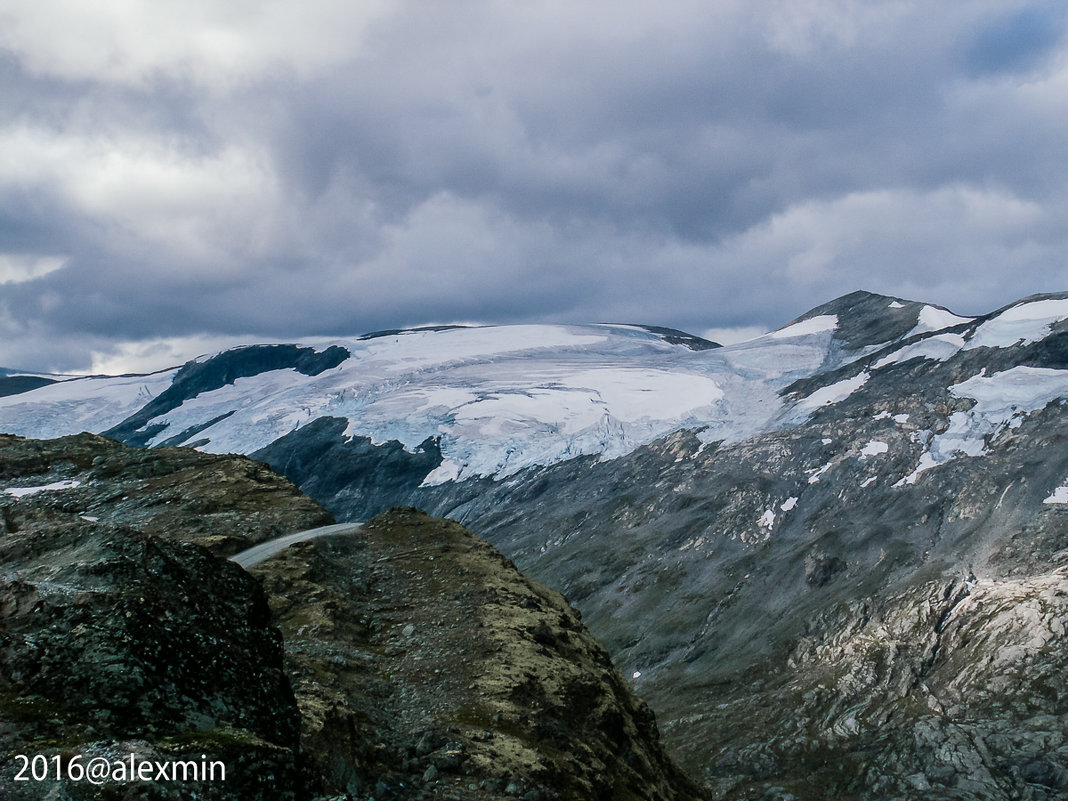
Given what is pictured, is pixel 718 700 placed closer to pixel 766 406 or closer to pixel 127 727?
pixel 766 406

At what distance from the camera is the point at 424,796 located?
63.7 feet

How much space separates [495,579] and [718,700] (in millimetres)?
64814

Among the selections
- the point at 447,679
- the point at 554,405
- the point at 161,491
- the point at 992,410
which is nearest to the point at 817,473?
the point at 992,410

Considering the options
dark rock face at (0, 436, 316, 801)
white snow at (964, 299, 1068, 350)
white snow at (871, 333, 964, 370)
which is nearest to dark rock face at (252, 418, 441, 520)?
white snow at (871, 333, 964, 370)

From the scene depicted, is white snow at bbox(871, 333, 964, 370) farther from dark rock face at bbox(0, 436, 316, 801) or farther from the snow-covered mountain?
dark rock face at bbox(0, 436, 316, 801)

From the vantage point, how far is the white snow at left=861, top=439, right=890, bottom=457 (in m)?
121

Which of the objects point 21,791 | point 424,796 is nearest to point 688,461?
point 424,796

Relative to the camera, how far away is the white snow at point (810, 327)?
618 ft

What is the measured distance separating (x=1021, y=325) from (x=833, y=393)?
28985 mm

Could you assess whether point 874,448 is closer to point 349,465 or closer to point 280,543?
point 349,465

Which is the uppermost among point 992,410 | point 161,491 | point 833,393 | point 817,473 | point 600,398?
point 600,398

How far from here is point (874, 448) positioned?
122 metres

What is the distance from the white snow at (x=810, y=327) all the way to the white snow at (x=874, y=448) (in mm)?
67148

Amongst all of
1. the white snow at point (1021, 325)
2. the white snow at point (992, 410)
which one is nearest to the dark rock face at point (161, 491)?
the white snow at point (992, 410)
